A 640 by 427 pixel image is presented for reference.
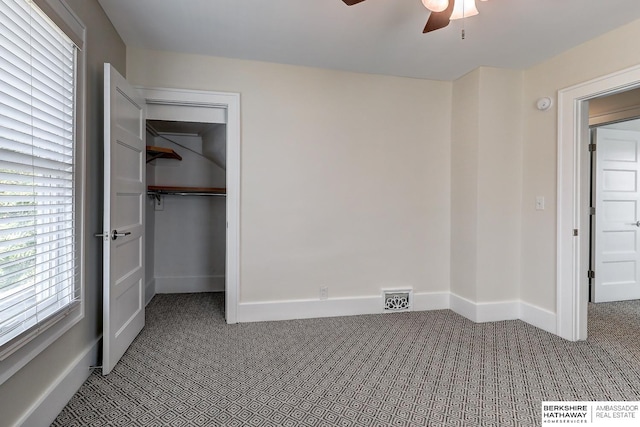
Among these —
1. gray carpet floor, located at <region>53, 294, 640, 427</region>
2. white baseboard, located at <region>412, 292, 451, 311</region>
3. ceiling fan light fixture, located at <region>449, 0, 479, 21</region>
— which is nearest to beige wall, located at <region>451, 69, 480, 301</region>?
white baseboard, located at <region>412, 292, 451, 311</region>

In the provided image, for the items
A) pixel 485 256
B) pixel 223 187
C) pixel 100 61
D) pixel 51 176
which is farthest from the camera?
pixel 223 187

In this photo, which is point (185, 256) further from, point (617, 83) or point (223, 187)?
point (617, 83)

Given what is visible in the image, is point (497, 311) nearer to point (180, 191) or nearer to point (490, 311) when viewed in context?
point (490, 311)

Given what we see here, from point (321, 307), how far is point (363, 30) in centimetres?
235

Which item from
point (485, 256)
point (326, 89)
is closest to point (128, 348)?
point (326, 89)

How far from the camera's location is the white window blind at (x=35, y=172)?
1356 millimetres

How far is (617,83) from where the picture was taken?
2.41 metres

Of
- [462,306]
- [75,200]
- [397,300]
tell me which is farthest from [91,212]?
[462,306]

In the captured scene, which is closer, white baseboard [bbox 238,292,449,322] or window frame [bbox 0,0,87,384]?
window frame [bbox 0,0,87,384]

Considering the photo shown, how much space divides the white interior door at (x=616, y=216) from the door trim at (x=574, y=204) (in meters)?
1.51

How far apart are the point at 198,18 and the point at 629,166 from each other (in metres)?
4.81

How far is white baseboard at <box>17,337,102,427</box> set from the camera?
155cm

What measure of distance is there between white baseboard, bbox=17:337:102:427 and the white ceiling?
2.21 meters

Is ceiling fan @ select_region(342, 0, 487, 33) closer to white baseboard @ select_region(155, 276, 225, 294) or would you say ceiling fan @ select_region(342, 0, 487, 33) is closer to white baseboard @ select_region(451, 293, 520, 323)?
white baseboard @ select_region(451, 293, 520, 323)
